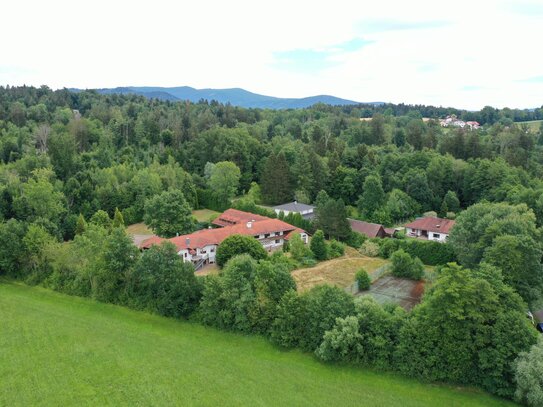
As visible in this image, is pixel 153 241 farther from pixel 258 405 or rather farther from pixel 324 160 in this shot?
pixel 324 160

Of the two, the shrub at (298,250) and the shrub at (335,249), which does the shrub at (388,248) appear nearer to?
the shrub at (335,249)

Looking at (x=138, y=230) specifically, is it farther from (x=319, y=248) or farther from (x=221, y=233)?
(x=319, y=248)

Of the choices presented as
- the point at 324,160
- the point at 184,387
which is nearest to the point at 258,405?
the point at 184,387

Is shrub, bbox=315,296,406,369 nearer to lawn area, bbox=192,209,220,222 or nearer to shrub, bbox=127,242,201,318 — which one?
shrub, bbox=127,242,201,318

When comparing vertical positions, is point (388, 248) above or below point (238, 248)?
below

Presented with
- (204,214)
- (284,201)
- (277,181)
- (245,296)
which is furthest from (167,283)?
(284,201)

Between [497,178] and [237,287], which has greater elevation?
[497,178]

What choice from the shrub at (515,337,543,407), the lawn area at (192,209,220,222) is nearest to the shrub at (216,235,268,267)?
the lawn area at (192,209,220,222)
